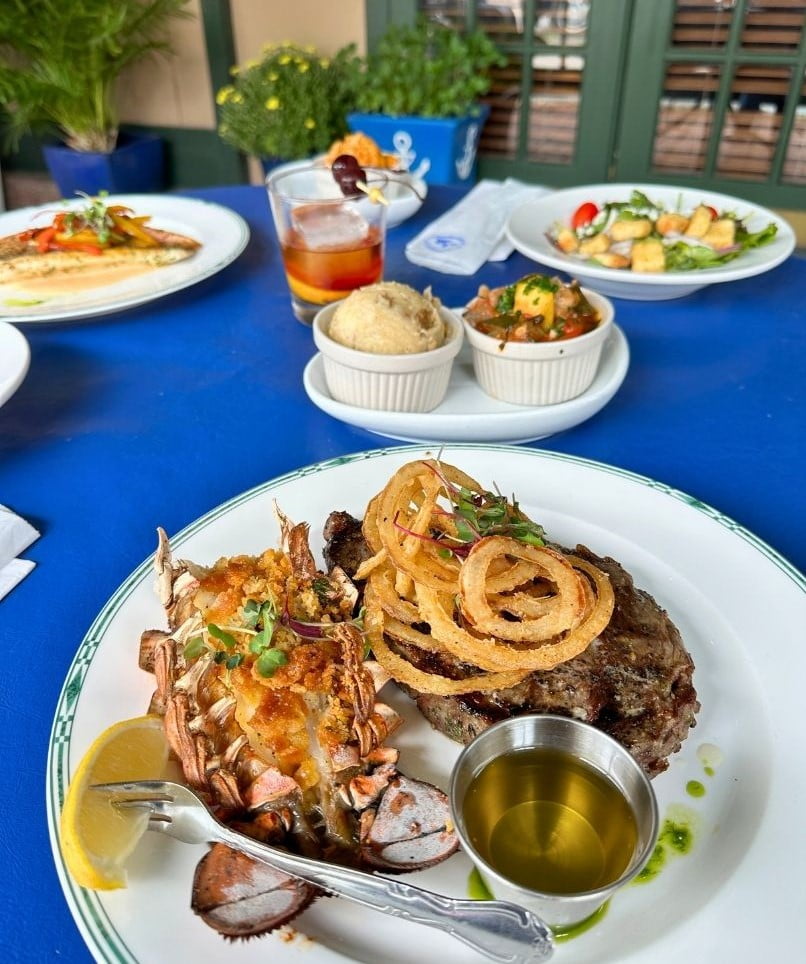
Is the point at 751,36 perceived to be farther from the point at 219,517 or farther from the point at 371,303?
the point at 219,517

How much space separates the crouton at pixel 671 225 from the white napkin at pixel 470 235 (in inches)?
24.7

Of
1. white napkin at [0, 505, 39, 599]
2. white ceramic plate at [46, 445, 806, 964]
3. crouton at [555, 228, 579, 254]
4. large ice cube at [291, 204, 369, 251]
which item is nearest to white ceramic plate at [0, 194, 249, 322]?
large ice cube at [291, 204, 369, 251]

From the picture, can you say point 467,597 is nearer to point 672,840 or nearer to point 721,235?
point 672,840

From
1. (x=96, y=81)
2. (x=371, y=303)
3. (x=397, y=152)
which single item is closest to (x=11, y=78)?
(x=96, y=81)

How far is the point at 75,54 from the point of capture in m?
6.25

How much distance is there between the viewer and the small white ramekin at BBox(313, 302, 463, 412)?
215cm

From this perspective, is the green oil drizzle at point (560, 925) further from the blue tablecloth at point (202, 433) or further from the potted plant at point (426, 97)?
the potted plant at point (426, 97)

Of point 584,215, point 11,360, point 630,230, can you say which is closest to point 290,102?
point 584,215

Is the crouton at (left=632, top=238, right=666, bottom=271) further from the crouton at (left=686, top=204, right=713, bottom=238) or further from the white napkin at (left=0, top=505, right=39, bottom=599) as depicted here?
the white napkin at (left=0, top=505, right=39, bottom=599)

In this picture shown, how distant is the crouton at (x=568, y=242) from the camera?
3.14 m

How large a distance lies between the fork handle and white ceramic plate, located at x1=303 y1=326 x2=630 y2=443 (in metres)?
1.22

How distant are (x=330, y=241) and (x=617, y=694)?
1900 mm

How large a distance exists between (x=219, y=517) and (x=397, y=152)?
177 inches

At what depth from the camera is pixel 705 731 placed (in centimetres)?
147
